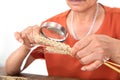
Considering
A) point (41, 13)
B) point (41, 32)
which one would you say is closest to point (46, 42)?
point (41, 32)

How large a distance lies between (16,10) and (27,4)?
0.19ft

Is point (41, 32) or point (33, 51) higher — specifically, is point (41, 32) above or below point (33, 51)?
above

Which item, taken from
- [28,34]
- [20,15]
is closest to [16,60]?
[28,34]

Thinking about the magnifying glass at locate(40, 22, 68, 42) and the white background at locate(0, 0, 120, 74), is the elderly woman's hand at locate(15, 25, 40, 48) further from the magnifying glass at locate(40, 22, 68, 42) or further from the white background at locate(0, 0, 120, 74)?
the white background at locate(0, 0, 120, 74)

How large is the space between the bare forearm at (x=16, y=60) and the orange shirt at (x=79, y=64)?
4cm

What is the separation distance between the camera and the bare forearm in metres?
0.85

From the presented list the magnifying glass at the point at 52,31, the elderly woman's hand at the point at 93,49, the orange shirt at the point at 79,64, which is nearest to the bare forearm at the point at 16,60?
the orange shirt at the point at 79,64

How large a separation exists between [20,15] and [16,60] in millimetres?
321

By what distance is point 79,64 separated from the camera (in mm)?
853

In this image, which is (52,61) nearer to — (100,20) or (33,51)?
(33,51)

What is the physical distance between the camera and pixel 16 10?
1140 millimetres

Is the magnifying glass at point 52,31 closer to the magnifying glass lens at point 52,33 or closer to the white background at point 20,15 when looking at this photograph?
the magnifying glass lens at point 52,33

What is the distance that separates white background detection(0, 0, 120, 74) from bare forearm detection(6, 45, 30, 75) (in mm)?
220

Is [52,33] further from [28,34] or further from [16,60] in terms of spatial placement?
[16,60]
